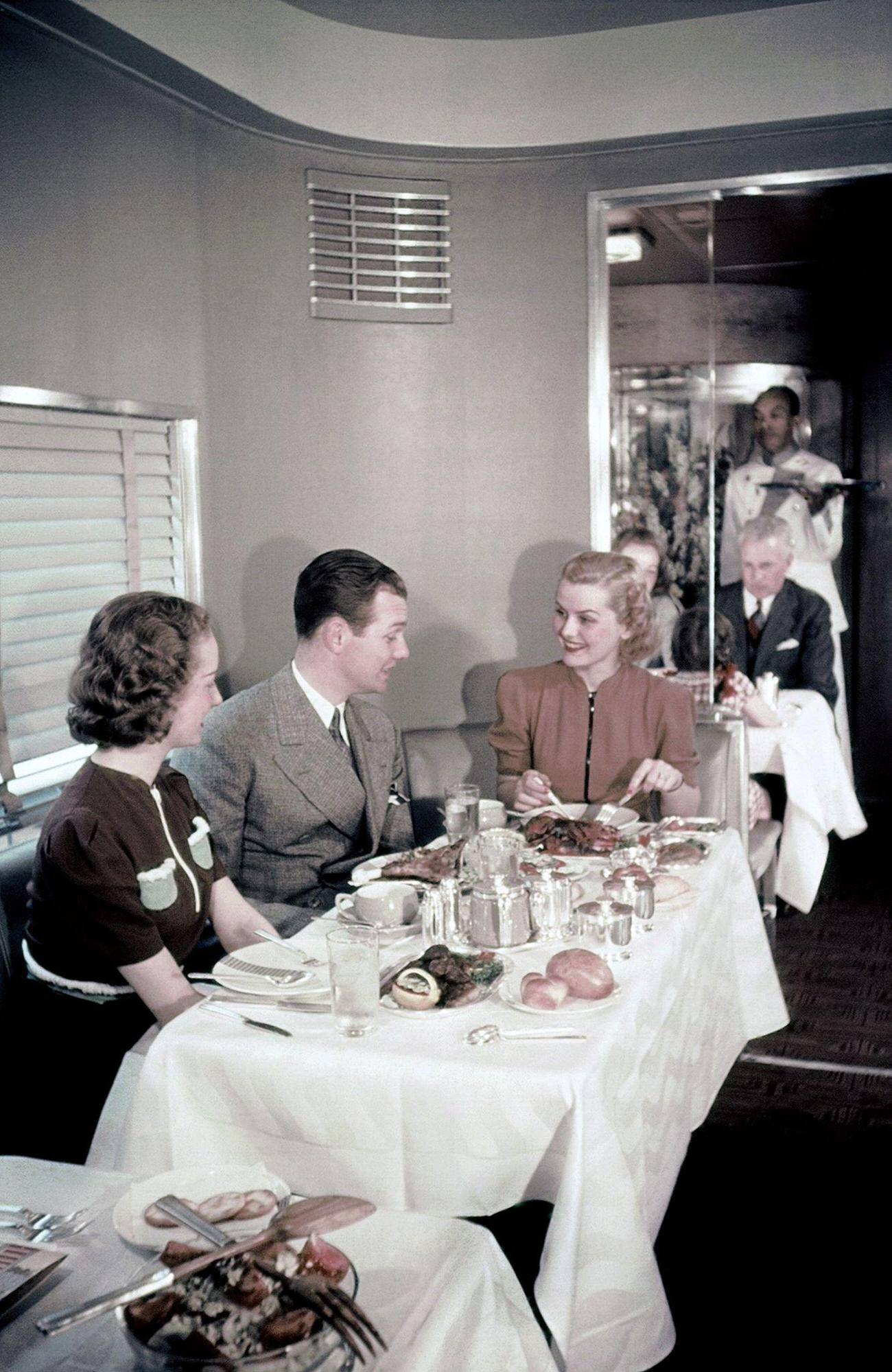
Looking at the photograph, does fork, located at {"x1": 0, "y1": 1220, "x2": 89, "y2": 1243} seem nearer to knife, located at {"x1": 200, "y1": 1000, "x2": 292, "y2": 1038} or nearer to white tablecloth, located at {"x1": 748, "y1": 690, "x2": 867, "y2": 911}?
knife, located at {"x1": 200, "y1": 1000, "x2": 292, "y2": 1038}

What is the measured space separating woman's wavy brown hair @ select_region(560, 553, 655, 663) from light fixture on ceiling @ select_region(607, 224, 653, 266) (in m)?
1.46

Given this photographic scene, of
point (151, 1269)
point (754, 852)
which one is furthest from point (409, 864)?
point (754, 852)

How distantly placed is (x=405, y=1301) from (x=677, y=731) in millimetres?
2065

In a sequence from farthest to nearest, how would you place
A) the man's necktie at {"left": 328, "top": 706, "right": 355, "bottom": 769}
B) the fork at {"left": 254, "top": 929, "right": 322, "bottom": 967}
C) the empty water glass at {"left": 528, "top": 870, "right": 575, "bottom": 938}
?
the man's necktie at {"left": 328, "top": 706, "right": 355, "bottom": 769} < the empty water glass at {"left": 528, "top": 870, "right": 575, "bottom": 938} < the fork at {"left": 254, "top": 929, "right": 322, "bottom": 967}

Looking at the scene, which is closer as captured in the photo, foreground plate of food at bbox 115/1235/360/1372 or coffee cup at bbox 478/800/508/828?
foreground plate of food at bbox 115/1235/360/1372

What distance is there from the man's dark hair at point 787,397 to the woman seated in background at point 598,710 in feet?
10.8

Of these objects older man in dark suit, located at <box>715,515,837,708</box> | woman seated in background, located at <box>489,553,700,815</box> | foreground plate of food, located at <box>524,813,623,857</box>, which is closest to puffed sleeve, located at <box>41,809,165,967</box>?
foreground plate of food, located at <box>524,813,623,857</box>

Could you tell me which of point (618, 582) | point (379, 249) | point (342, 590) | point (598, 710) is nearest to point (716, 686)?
point (598, 710)

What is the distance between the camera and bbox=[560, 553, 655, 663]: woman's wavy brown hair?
9.49 feet

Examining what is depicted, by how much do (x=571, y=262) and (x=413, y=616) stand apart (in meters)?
1.21

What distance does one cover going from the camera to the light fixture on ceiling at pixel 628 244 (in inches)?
157

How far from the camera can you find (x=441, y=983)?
1.73 meters

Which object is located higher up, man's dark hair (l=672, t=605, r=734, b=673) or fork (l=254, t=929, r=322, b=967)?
man's dark hair (l=672, t=605, r=734, b=673)

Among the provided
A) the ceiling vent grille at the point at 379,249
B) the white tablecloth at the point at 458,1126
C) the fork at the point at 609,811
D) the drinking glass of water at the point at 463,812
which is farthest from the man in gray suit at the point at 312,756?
the ceiling vent grille at the point at 379,249
